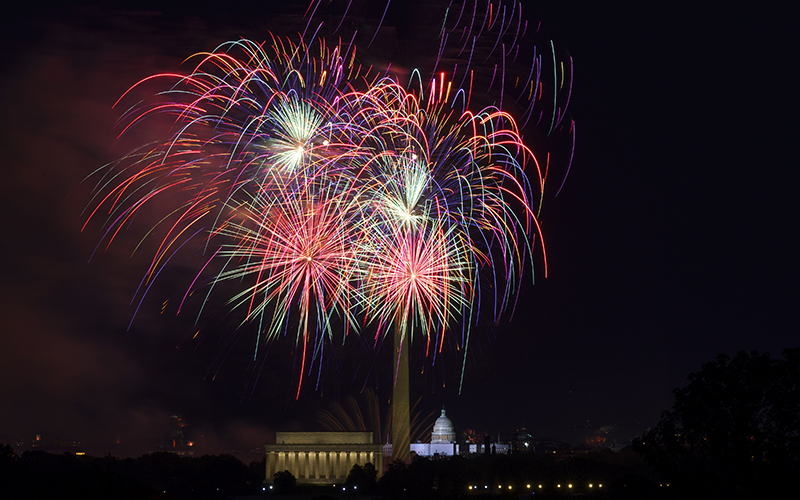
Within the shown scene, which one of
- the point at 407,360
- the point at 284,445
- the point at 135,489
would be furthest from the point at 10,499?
the point at 284,445

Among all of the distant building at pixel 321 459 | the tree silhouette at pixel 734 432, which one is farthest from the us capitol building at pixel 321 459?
the tree silhouette at pixel 734 432

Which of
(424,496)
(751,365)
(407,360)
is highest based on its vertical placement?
(407,360)

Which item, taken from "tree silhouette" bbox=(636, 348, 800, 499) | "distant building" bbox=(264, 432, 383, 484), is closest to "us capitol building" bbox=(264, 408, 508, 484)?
"distant building" bbox=(264, 432, 383, 484)

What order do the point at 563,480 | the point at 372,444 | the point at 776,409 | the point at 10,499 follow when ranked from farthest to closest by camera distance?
the point at 372,444
the point at 563,480
the point at 10,499
the point at 776,409

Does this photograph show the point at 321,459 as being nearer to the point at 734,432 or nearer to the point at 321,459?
the point at 321,459

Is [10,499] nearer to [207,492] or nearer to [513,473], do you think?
[207,492]

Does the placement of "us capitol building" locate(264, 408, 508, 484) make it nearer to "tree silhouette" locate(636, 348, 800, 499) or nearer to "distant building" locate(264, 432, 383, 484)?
"distant building" locate(264, 432, 383, 484)

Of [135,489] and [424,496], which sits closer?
[135,489]
